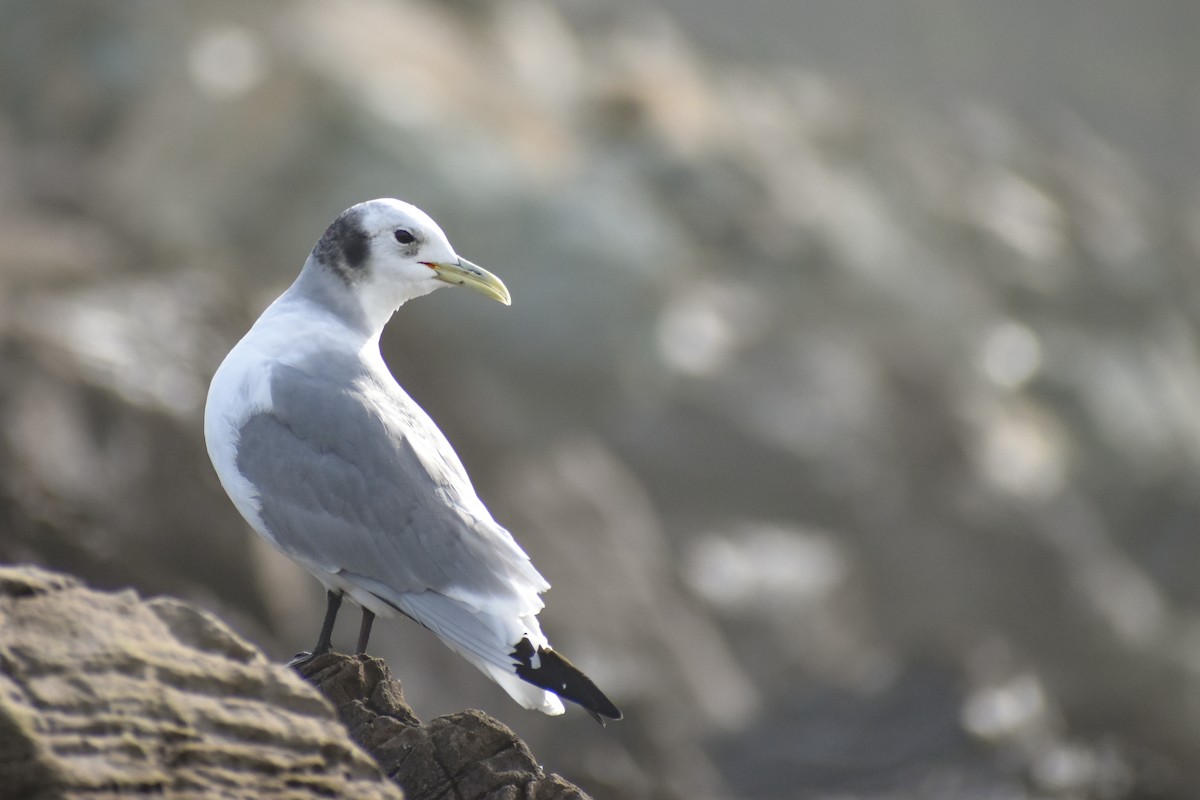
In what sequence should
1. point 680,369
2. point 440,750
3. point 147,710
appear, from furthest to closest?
point 680,369 < point 440,750 < point 147,710

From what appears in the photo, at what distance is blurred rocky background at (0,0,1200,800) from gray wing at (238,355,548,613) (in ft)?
14.3

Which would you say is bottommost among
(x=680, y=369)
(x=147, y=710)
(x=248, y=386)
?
(x=147, y=710)

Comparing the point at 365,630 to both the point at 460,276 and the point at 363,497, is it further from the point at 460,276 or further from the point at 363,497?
the point at 460,276

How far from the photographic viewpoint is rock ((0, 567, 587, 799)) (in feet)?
9.09

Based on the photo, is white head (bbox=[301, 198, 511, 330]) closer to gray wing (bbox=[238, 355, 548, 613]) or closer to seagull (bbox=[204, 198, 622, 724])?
seagull (bbox=[204, 198, 622, 724])

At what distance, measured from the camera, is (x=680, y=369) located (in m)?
15.4

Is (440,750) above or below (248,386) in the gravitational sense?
below

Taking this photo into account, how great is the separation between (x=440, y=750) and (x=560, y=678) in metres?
0.37

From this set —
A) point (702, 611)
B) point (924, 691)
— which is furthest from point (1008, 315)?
point (924, 691)

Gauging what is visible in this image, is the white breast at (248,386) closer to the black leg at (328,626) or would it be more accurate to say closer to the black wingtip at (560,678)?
the black leg at (328,626)

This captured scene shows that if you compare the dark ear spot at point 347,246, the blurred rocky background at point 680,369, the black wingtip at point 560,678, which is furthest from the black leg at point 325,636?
the blurred rocky background at point 680,369

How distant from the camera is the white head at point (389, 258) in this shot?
4.45m

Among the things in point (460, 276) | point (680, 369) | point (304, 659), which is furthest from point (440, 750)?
point (680, 369)

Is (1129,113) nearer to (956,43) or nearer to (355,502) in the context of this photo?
(956,43)
